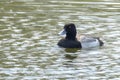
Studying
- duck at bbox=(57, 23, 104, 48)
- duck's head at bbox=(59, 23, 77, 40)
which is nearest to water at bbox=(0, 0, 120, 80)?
duck at bbox=(57, 23, 104, 48)

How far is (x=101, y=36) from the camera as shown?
74.4 feet

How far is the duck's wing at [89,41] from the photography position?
21953 millimetres

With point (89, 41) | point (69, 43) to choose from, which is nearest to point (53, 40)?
point (69, 43)

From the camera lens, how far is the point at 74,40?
2233cm

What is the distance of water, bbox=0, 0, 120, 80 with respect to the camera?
57.4 feet

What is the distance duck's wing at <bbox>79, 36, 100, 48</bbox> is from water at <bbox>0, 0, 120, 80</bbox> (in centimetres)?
40

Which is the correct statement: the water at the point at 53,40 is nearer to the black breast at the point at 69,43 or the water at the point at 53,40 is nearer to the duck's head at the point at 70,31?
the black breast at the point at 69,43

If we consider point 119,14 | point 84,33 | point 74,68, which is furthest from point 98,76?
point 119,14

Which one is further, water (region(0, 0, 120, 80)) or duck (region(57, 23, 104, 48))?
duck (region(57, 23, 104, 48))

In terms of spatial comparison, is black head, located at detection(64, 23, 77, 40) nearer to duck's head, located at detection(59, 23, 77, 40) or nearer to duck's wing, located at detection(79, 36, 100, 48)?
duck's head, located at detection(59, 23, 77, 40)

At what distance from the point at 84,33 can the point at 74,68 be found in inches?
207

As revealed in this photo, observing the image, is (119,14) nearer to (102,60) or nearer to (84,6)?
(84,6)

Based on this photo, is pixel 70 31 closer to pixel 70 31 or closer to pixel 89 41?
pixel 70 31

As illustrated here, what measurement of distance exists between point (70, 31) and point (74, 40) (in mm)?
337
